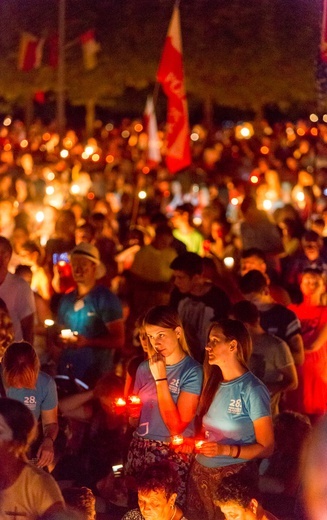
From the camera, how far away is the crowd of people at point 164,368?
5.14m

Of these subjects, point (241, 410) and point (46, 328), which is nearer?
point (241, 410)

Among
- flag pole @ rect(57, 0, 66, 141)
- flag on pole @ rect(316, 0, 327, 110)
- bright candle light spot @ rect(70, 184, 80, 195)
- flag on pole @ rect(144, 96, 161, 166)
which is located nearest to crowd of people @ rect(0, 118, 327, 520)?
flag on pole @ rect(316, 0, 327, 110)

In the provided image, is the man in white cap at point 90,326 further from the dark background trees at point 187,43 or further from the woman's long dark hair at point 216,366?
the dark background trees at point 187,43

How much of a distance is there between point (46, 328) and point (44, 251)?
8.08 ft

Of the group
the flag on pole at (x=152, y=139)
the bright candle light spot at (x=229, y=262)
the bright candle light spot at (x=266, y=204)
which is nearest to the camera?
the bright candle light spot at (x=229, y=262)

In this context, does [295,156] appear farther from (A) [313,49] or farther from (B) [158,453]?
(B) [158,453]

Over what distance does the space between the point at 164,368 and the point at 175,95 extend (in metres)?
7.64

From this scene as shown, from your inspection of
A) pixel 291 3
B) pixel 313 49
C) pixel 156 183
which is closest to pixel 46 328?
pixel 156 183

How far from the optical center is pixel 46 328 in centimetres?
862

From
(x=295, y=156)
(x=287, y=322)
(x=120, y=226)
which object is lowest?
(x=295, y=156)

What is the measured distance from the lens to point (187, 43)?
2952cm

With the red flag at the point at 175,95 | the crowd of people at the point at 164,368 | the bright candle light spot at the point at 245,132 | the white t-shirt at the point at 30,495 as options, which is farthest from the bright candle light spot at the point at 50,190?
the bright candle light spot at the point at 245,132

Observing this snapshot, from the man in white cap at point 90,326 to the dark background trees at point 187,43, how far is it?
18.5 metres

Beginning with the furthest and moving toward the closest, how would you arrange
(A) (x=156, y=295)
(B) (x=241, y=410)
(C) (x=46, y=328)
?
(A) (x=156, y=295) → (C) (x=46, y=328) → (B) (x=241, y=410)
